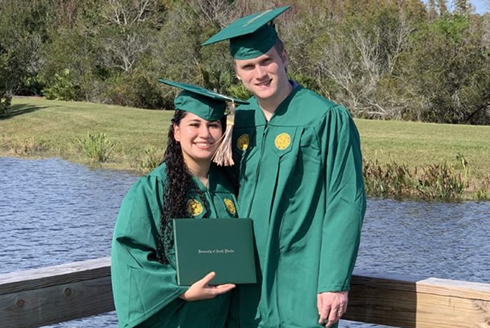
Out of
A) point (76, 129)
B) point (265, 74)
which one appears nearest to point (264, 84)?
point (265, 74)

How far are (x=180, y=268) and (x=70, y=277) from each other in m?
0.55

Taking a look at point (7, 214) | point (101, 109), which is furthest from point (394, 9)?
point (7, 214)

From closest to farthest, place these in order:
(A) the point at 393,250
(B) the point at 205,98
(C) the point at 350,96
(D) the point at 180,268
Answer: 1. (D) the point at 180,268
2. (B) the point at 205,98
3. (A) the point at 393,250
4. (C) the point at 350,96

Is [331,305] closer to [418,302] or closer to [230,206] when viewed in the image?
[418,302]

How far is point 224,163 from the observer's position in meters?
3.57

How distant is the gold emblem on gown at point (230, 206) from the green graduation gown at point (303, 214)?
47mm

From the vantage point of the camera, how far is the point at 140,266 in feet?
11.2

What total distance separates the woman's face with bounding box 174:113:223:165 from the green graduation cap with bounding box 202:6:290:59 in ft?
0.97

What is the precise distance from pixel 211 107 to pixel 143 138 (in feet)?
77.9

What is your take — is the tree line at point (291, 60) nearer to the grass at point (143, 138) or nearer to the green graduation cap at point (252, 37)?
the grass at point (143, 138)

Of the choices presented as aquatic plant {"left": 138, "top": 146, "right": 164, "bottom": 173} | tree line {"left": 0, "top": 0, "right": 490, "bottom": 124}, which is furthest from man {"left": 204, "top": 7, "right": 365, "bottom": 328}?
tree line {"left": 0, "top": 0, "right": 490, "bottom": 124}

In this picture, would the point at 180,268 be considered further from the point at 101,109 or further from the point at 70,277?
the point at 101,109

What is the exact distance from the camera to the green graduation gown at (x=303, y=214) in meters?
3.50

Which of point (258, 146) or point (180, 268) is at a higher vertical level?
point (258, 146)
